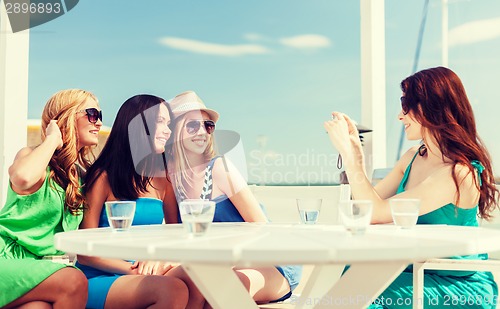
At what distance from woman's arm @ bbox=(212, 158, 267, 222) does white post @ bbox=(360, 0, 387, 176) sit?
6.09 feet

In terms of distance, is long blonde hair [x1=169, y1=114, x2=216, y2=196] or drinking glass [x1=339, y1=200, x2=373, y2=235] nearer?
drinking glass [x1=339, y1=200, x2=373, y2=235]

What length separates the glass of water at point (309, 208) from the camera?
6.16 feet

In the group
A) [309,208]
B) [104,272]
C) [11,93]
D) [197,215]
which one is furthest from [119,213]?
[11,93]

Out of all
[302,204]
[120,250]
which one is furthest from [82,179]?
[120,250]

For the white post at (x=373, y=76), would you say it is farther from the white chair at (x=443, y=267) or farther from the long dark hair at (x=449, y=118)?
the white chair at (x=443, y=267)

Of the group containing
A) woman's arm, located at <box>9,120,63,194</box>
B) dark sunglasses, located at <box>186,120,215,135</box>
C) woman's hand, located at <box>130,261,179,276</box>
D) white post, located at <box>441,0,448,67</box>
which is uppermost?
white post, located at <box>441,0,448,67</box>

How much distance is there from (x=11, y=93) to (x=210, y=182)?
6.42ft

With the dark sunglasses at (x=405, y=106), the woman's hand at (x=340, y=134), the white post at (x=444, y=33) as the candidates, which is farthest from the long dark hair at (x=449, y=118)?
the white post at (x=444, y=33)

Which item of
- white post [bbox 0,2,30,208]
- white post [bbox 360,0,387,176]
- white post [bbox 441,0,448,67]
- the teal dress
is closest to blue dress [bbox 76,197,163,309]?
the teal dress

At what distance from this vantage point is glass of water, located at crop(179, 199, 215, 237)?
145 centimetres

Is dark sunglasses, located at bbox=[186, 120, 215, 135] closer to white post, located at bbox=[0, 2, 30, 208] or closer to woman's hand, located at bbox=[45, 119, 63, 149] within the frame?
woman's hand, located at bbox=[45, 119, 63, 149]

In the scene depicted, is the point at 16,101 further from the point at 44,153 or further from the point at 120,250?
the point at 120,250

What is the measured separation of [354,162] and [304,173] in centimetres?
223

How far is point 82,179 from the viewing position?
254 centimetres
